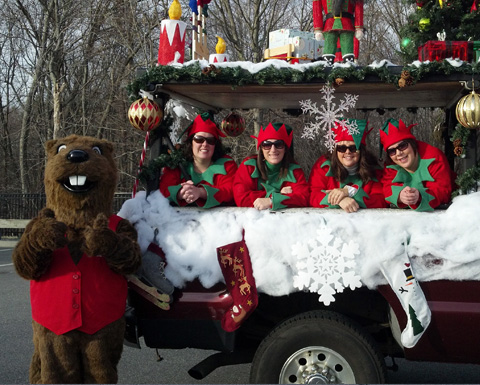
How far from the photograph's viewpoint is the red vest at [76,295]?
3.38 meters

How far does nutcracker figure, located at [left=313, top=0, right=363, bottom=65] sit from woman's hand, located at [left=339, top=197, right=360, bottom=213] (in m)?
2.23

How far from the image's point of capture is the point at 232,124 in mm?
5406

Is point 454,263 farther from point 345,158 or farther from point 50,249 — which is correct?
point 50,249

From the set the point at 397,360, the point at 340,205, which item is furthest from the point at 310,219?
the point at 397,360

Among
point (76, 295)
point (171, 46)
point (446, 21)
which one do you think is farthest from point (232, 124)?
point (446, 21)

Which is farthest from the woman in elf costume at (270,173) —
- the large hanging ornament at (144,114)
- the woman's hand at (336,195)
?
the large hanging ornament at (144,114)

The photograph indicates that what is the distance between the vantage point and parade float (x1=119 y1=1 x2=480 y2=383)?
3330 mm

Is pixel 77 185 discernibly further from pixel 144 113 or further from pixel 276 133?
pixel 276 133

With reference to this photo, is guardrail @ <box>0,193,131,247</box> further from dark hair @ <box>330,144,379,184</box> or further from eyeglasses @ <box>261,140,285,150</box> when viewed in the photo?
dark hair @ <box>330,144,379,184</box>

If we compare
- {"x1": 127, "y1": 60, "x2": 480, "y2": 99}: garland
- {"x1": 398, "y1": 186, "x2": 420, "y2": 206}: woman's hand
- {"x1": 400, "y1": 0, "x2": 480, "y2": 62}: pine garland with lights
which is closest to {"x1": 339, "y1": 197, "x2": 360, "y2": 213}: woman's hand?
{"x1": 398, "y1": 186, "x2": 420, "y2": 206}: woman's hand

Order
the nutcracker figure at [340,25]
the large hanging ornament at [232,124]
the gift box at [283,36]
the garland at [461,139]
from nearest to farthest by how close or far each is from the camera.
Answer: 1. the garland at [461,139]
2. the gift box at [283,36]
3. the large hanging ornament at [232,124]
4. the nutcracker figure at [340,25]

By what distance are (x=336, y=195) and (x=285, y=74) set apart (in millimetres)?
871

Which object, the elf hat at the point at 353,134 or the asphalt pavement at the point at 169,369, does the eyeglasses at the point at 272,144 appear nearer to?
the elf hat at the point at 353,134

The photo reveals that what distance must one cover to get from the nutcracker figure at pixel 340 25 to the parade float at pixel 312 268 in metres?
1.69
